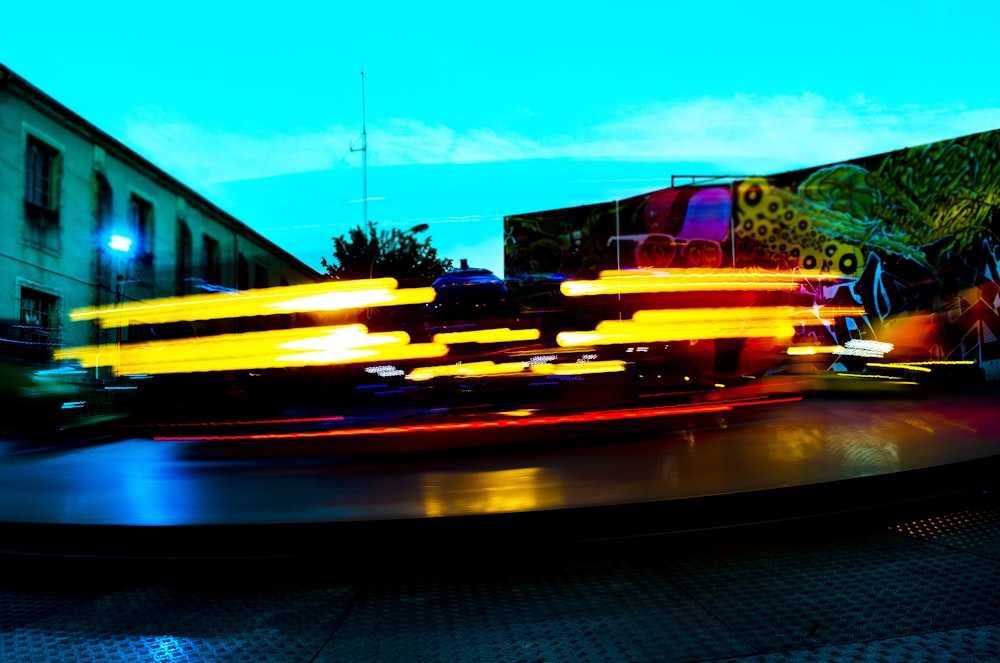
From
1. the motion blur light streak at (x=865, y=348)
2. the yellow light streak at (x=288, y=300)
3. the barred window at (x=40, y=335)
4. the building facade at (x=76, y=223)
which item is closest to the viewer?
the yellow light streak at (x=288, y=300)

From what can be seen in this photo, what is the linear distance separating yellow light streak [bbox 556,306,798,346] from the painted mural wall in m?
4.53

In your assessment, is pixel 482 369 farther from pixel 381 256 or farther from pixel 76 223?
pixel 381 256

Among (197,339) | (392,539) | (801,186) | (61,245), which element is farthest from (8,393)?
(801,186)

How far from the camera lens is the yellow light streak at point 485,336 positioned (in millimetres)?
10125

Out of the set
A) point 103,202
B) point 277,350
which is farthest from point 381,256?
point 277,350

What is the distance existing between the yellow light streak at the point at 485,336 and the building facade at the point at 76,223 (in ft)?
19.5

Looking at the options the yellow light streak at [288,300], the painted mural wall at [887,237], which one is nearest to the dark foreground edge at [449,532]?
the yellow light streak at [288,300]

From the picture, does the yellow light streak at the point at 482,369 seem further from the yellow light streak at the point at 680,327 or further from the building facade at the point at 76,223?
the building facade at the point at 76,223

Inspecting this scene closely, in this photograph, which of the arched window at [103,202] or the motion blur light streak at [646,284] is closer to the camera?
the motion blur light streak at [646,284]

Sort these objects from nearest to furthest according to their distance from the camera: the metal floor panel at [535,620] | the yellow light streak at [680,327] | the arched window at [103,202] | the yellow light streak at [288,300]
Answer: the metal floor panel at [535,620]
the yellow light streak at [680,327]
the yellow light streak at [288,300]
the arched window at [103,202]

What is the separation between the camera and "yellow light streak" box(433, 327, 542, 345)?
10.1 metres

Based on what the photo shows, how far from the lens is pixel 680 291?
11023mm

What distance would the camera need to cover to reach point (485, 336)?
33.3ft

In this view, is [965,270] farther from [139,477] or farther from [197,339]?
[139,477]
